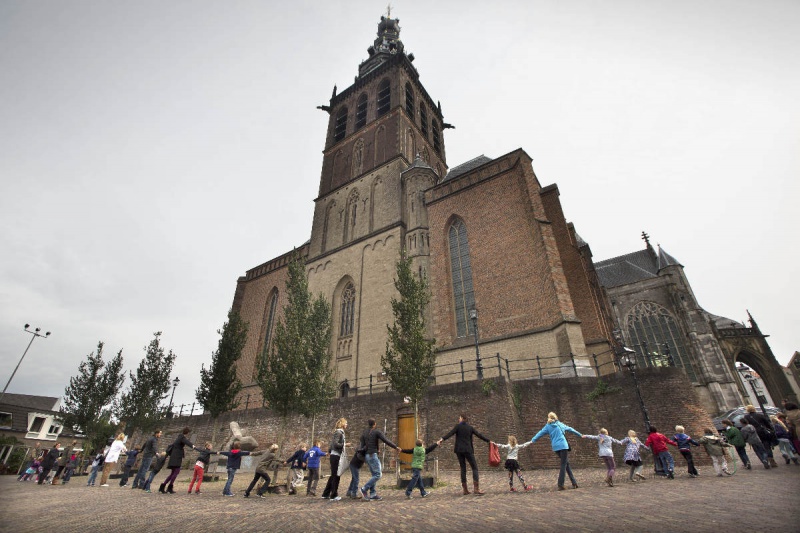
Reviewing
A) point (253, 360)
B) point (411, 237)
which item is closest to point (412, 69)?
point (411, 237)

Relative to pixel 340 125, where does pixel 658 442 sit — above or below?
below

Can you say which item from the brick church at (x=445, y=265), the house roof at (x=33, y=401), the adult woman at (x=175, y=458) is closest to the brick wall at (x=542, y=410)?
the brick church at (x=445, y=265)

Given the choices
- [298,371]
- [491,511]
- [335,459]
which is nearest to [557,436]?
[491,511]

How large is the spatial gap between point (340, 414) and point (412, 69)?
33.9m

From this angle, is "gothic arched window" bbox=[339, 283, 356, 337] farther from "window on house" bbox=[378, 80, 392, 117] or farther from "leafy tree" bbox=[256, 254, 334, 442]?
"window on house" bbox=[378, 80, 392, 117]

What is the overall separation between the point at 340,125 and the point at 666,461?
3603 centimetres

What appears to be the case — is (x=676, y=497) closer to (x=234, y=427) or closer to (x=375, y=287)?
(x=234, y=427)

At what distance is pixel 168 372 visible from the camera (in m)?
24.2

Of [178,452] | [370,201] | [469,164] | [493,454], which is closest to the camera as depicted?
[493,454]

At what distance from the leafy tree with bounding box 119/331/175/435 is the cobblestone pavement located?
1681 cm

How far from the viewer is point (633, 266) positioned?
121ft

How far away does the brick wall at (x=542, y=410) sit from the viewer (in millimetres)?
10383

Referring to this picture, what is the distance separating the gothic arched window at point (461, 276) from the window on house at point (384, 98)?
17.1 metres

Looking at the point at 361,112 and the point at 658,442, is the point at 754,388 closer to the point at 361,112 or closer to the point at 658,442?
the point at 658,442
